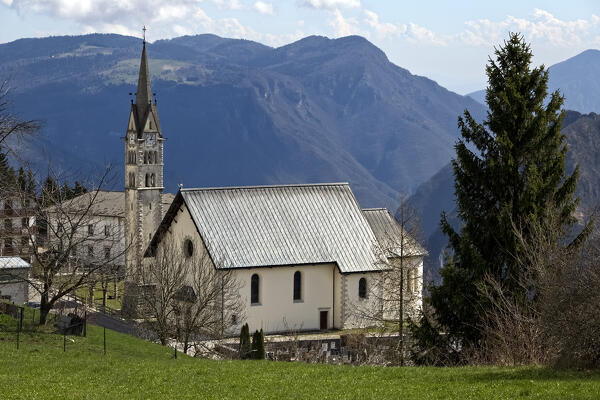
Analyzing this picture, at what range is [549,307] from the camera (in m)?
22.3

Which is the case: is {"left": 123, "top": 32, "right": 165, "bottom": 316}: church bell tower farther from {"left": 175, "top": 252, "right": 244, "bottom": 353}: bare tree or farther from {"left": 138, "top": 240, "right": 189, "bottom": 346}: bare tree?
{"left": 138, "top": 240, "right": 189, "bottom": 346}: bare tree

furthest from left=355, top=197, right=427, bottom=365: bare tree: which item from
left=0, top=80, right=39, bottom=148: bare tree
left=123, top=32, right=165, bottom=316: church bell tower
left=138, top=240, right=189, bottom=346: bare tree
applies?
left=0, top=80, right=39, bottom=148: bare tree

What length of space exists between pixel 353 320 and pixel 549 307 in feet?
118

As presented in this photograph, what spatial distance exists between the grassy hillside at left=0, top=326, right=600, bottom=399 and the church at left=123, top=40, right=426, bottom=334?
2688cm

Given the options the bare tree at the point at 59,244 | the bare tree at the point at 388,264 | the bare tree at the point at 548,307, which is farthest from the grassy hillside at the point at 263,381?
the bare tree at the point at 388,264

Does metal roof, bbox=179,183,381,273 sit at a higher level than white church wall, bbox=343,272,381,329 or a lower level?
higher

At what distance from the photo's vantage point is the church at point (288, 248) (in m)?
56.2

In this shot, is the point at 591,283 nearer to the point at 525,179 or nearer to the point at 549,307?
the point at 549,307

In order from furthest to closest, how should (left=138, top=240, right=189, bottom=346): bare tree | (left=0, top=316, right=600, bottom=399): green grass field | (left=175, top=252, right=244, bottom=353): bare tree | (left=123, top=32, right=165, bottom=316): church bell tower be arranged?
(left=123, top=32, right=165, bottom=316): church bell tower → (left=175, top=252, right=244, bottom=353): bare tree → (left=138, top=240, right=189, bottom=346): bare tree → (left=0, top=316, right=600, bottom=399): green grass field

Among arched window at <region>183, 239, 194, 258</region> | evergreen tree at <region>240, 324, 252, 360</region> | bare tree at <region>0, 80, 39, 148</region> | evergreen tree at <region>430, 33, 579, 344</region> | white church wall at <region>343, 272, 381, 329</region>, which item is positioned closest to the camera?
bare tree at <region>0, 80, 39, 148</region>

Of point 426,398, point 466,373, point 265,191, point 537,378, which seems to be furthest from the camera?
point 265,191

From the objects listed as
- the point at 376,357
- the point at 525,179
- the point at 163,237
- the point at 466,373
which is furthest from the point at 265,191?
the point at 466,373

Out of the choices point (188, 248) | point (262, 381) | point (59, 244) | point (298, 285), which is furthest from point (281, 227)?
point (262, 381)

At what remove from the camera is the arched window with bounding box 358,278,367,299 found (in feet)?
191
